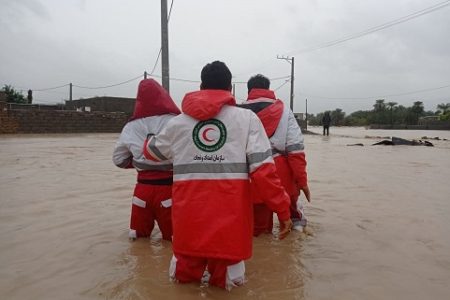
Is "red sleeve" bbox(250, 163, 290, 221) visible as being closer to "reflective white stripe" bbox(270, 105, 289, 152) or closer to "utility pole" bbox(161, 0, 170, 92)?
"reflective white stripe" bbox(270, 105, 289, 152)

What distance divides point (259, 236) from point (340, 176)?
502 centimetres

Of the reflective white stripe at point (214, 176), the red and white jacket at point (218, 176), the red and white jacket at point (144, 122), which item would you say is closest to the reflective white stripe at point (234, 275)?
the red and white jacket at point (218, 176)

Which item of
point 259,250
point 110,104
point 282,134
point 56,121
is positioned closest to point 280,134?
point 282,134

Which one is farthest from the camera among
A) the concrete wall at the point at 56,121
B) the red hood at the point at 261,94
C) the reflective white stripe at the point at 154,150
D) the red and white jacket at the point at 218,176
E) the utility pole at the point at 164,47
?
the concrete wall at the point at 56,121

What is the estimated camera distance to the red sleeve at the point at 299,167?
4.07 meters

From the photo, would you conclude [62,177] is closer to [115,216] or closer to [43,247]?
[115,216]

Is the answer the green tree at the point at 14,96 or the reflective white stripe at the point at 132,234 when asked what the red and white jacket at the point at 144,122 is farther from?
the green tree at the point at 14,96

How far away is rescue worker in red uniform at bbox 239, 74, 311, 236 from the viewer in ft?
13.5

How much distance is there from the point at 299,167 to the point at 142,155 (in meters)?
1.49

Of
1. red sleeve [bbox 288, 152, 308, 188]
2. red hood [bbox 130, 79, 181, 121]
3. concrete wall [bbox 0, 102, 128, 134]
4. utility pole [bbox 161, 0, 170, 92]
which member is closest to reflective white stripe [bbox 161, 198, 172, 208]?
red hood [bbox 130, 79, 181, 121]

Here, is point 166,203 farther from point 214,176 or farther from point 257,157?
point 257,157

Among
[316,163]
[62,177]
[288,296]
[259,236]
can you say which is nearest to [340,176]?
[316,163]

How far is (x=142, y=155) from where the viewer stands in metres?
3.68

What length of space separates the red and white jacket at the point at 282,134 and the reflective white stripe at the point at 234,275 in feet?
4.58
